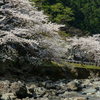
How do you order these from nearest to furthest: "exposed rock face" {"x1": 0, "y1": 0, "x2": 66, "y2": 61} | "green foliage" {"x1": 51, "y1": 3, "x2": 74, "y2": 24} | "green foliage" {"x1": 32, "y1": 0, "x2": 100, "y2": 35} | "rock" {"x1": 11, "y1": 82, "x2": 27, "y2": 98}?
"rock" {"x1": 11, "y1": 82, "x2": 27, "y2": 98}
"exposed rock face" {"x1": 0, "y1": 0, "x2": 66, "y2": 61}
"green foliage" {"x1": 51, "y1": 3, "x2": 74, "y2": 24}
"green foliage" {"x1": 32, "y1": 0, "x2": 100, "y2": 35}

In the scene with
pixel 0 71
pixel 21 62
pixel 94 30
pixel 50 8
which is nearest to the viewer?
pixel 0 71

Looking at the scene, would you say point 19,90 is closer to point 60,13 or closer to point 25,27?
point 25,27

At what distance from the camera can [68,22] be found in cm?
4109

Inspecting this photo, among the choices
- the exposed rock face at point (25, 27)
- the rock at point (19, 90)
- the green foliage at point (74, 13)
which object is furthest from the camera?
the green foliage at point (74, 13)

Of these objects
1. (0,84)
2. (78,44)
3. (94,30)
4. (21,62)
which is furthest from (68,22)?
(0,84)

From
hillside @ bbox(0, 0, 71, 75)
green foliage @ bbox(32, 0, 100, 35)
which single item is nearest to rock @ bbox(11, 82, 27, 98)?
hillside @ bbox(0, 0, 71, 75)

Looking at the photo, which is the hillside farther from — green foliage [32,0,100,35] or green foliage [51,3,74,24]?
green foliage [51,3,74,24]

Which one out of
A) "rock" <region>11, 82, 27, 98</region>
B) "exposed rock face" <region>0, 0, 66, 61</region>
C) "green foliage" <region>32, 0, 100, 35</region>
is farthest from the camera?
"green foliage" <region>32, 0, 100, 35</region>

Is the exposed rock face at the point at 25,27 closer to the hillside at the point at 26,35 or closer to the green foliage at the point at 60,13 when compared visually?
the hillside at the point at 26,35

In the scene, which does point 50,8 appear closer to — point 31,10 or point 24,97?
point 31,10

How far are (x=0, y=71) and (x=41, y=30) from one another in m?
4.17

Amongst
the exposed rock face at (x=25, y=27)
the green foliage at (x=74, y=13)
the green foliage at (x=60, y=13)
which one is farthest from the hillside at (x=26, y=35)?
the green foliage at (x=60, y=13)

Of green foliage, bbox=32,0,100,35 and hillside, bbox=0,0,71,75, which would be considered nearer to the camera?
hillside, bbox=0,0,71,75

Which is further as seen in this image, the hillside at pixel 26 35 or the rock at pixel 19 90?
the hillside at pixel 26 35
